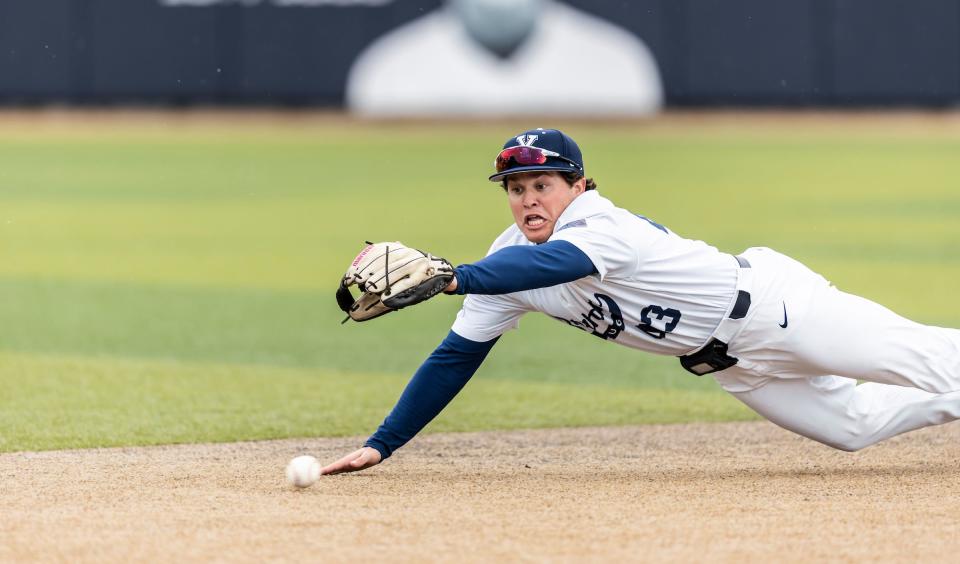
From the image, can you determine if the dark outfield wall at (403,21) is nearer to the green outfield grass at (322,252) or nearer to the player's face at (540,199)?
the green outfield grass at (322,252)

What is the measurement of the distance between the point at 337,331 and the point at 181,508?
16.4 ft

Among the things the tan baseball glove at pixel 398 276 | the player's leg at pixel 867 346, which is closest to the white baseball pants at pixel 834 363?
the player's leg at pixel 867 346

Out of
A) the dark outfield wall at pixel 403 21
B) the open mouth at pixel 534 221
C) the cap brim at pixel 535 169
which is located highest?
the dark outfield wall at pixel 403 21

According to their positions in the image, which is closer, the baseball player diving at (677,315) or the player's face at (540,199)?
the baseball player diving at (677,315)

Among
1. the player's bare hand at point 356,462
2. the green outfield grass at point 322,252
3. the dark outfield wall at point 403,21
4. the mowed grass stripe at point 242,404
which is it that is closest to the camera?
the player's bare hand at point 356,462

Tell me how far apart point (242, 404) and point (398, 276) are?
2977 mm

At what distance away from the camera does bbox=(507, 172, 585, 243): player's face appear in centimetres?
488

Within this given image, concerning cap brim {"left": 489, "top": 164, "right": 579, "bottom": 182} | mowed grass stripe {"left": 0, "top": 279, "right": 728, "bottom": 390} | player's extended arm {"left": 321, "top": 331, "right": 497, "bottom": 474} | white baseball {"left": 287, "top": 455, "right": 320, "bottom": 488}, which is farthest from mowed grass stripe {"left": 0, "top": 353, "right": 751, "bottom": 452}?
cap brim {"left": 489, "top": 164, "right": 579, "bottom": 182}

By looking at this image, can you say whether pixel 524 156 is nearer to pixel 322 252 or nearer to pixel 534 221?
A: pixel 534 221

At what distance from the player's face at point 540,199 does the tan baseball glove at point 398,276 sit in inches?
24.5

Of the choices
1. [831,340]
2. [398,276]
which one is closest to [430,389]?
[398,276]

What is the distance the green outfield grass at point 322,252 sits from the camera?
7141mm

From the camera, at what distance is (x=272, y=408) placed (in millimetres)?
6996

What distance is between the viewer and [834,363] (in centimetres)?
494
